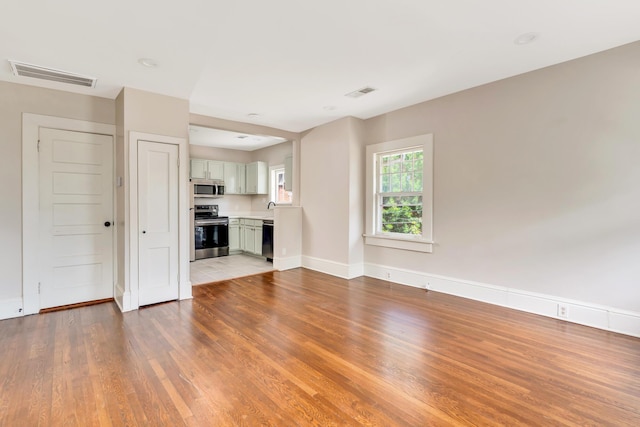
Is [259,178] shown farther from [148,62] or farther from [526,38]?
[526,38]

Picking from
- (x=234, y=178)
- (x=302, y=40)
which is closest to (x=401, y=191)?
(x=302, y=40)

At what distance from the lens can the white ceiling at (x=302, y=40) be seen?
2.19 metres

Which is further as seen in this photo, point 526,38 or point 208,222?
point 208,222

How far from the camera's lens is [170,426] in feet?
5.51

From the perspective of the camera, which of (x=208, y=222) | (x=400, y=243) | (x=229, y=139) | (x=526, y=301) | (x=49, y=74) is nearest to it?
(x=49, y=74)

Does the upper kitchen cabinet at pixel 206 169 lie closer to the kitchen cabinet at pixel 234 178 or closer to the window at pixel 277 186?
the kitchen cabinet at pixel 234 178

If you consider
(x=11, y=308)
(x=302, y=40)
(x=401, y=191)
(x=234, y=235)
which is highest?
(x=302, y=40)

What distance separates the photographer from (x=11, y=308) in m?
3.29

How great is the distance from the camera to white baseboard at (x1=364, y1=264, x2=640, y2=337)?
284cm

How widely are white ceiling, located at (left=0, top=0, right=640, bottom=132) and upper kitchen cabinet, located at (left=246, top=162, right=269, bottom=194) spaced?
11.8ft

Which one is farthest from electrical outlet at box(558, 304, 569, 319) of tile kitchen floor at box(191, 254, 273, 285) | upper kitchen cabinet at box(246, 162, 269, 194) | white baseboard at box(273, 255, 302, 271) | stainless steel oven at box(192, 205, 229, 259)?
stainless steel oven at box(192, 205, 229, 259)

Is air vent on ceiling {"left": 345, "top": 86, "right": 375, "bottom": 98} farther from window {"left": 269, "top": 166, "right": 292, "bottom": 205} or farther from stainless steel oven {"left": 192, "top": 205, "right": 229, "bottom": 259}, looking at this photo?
stainless steel oven {"left": 192, "top": 205, "right": 229, "bottom": 259}

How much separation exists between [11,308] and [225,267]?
2947 mm

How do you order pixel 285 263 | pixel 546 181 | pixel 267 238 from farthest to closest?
pixel 267 238
pixel 285 263
pixel 546 181
